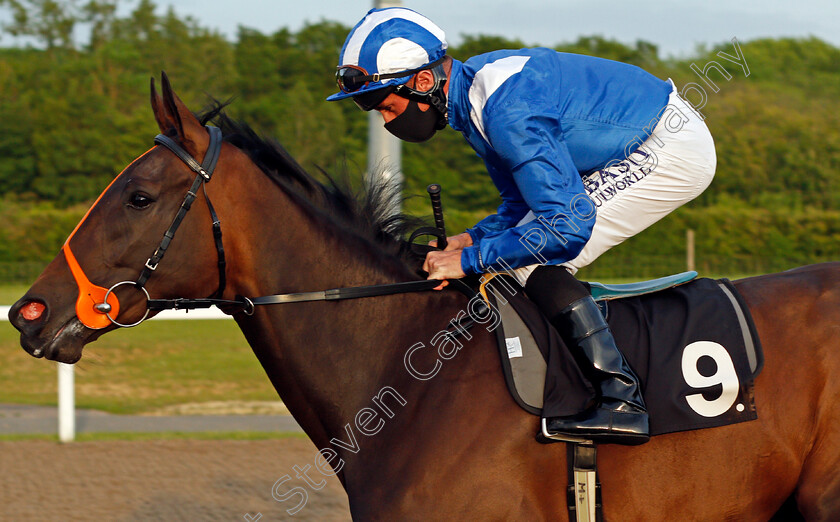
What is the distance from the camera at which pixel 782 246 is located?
93.6 feet

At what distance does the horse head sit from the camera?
88.2 inches

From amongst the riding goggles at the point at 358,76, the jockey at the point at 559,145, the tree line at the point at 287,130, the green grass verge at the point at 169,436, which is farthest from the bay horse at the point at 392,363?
the tree line at the point at 287,130

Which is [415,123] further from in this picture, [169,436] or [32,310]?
[169,436]

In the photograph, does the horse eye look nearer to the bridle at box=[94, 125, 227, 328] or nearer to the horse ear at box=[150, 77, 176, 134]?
the bridle at box=[94, 125, 227, 328]

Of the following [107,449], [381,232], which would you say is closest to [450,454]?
[381,232]

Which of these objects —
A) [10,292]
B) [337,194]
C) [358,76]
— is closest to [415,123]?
[358,76]

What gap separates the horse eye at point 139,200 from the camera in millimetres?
2281

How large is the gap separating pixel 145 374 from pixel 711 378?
807cm

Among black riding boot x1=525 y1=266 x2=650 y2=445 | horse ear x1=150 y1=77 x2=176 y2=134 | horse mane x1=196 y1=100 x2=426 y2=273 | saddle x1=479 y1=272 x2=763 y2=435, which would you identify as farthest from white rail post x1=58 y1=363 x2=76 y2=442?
black riding boot x1=525 y1=266 x2=650 y2=445

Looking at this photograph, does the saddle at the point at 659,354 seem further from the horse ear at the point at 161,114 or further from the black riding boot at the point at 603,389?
the horse ear at the point at 161,114

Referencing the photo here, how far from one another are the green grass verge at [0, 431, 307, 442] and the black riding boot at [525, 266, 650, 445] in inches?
158

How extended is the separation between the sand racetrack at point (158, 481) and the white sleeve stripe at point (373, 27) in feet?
8.81

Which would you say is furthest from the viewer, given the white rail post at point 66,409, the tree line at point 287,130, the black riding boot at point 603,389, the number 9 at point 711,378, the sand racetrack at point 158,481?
the tree line at point 287,130

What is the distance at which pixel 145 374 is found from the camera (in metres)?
9.34
